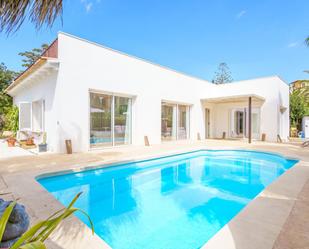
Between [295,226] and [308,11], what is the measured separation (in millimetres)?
10375

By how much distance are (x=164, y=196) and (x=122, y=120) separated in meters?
5.72

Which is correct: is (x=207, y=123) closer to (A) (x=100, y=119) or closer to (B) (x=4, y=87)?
(A) (x=100, y=119)

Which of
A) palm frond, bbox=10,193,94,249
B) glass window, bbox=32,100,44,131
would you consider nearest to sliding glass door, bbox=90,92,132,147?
glass window, bbox=32,100,44,131

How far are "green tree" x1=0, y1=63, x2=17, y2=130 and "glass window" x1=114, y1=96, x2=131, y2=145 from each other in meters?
12.1

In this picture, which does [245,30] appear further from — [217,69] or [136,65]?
[217,69]

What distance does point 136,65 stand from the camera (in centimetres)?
976

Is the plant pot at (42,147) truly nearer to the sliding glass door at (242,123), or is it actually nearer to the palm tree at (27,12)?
the palm tree at (27,12)

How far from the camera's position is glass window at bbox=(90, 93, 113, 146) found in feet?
27.0

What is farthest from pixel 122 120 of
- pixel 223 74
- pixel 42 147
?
pixel 223 74

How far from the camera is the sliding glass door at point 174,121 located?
37.8 feet

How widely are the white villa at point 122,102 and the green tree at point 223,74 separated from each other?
59.9 feet

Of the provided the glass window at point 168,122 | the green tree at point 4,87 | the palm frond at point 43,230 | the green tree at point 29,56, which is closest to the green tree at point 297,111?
the glass window at point 168,122

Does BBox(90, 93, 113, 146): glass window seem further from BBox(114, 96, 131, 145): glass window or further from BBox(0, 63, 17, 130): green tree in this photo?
BBox(0, 63, 17, 130): green tree

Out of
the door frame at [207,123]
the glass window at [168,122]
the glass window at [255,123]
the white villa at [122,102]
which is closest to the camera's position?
the white villa at [122,102]
